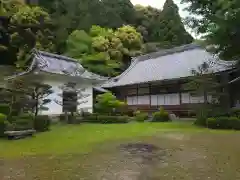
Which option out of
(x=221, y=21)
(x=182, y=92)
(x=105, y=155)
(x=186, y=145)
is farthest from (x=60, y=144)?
(x=182, y=92)

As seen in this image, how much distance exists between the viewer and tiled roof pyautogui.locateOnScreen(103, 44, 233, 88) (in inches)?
922

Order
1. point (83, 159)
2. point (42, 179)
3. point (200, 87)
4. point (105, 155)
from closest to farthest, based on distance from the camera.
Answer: point (42, 179)
point (83, 159)
point (105, 155)
point (200, 87)

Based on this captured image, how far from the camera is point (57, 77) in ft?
71.0

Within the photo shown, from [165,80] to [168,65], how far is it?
332 centimetres

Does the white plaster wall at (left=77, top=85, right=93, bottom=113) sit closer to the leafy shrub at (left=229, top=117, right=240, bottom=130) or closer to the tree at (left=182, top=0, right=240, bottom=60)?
the tree at (left=182, top=0, right=240, bottom=60)

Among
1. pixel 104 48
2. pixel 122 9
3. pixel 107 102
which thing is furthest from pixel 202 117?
pixel 122 9

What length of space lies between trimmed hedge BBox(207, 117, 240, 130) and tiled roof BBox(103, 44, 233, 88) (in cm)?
715

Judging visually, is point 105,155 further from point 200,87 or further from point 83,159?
point 200,87

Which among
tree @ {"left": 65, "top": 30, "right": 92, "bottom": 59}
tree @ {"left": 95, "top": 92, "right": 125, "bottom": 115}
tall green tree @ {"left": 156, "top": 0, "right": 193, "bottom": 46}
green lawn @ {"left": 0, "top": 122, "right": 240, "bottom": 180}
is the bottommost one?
green lawn @ {"left": 0, "top": 122, "right": 240, "bottom": 180}

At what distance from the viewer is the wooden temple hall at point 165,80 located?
73.9 feet

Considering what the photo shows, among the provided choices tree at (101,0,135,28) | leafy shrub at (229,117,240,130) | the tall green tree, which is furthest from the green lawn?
tree at (101,0,135,28)

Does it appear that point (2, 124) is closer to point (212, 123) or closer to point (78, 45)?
point (212, 123)

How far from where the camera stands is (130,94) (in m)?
27.2

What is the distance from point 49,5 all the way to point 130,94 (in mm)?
21057
